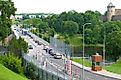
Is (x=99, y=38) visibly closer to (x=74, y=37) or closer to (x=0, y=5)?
(x=74, y=37)

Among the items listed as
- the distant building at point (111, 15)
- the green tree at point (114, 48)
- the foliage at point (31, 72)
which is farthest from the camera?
the distant building at point (111, 15)

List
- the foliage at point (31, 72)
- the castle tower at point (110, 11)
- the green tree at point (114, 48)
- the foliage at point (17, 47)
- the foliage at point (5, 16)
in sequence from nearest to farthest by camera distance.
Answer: the foliage at point (31, 72), the foliage at point (17, 47), the foliage at point (5, 16), the green tree at point (114, 48), the castle tower at point (110, 11)

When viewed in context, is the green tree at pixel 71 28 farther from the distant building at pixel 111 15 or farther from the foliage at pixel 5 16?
the foliage at pixel 5 16

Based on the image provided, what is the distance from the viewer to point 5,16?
208ft

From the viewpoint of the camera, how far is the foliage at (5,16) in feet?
197

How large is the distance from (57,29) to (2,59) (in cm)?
11377

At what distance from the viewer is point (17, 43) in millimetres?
60625

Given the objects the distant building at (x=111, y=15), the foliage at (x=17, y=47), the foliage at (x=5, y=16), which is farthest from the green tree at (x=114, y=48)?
the distant building at (x=111, y=15)

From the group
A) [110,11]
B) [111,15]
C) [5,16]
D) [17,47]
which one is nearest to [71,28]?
[111,15]

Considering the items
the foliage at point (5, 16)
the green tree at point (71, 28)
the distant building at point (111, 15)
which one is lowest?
the green tree at point (71, 28)

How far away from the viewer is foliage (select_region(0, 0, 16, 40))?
2362 inches

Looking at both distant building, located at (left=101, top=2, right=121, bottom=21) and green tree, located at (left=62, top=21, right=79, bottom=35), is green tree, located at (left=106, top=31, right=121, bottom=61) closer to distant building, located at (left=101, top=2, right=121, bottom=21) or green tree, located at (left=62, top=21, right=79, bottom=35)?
green tree, located at (left=62, top=21, right=79, bottom=35)

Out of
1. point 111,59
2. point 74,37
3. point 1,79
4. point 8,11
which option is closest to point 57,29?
point 74,37

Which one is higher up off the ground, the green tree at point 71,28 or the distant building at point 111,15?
the distant building at point 111,15
